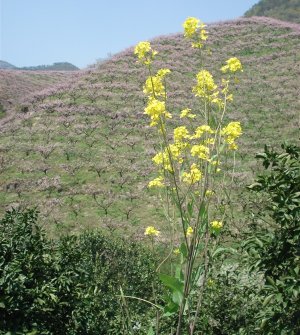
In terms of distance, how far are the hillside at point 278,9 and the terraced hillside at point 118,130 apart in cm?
4972

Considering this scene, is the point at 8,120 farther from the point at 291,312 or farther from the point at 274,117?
the point at 291,312

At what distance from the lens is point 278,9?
335 feet

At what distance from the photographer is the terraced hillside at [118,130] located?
889 inches

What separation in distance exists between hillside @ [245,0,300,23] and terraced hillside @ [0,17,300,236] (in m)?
49.7

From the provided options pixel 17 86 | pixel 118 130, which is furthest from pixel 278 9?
pixel 118 130

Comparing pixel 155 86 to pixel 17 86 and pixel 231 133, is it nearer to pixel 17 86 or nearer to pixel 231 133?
pixel 231 133

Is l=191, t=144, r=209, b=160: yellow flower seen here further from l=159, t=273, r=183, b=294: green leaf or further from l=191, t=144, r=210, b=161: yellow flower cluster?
l=159, t=273, r=183, b=294: green leaf

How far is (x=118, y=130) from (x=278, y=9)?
8536 cm

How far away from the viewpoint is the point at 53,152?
28.5 m

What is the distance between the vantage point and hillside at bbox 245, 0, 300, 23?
9275cm

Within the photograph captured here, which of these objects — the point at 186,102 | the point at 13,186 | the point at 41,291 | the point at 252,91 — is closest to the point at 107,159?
the point at 13,186

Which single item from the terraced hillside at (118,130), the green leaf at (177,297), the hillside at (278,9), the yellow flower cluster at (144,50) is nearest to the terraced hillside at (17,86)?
the terraced hillside at (118,130)

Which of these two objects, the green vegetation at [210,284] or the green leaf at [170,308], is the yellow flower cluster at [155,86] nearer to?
the green vegetation at [210,284]

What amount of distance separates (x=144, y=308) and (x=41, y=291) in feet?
20.8
